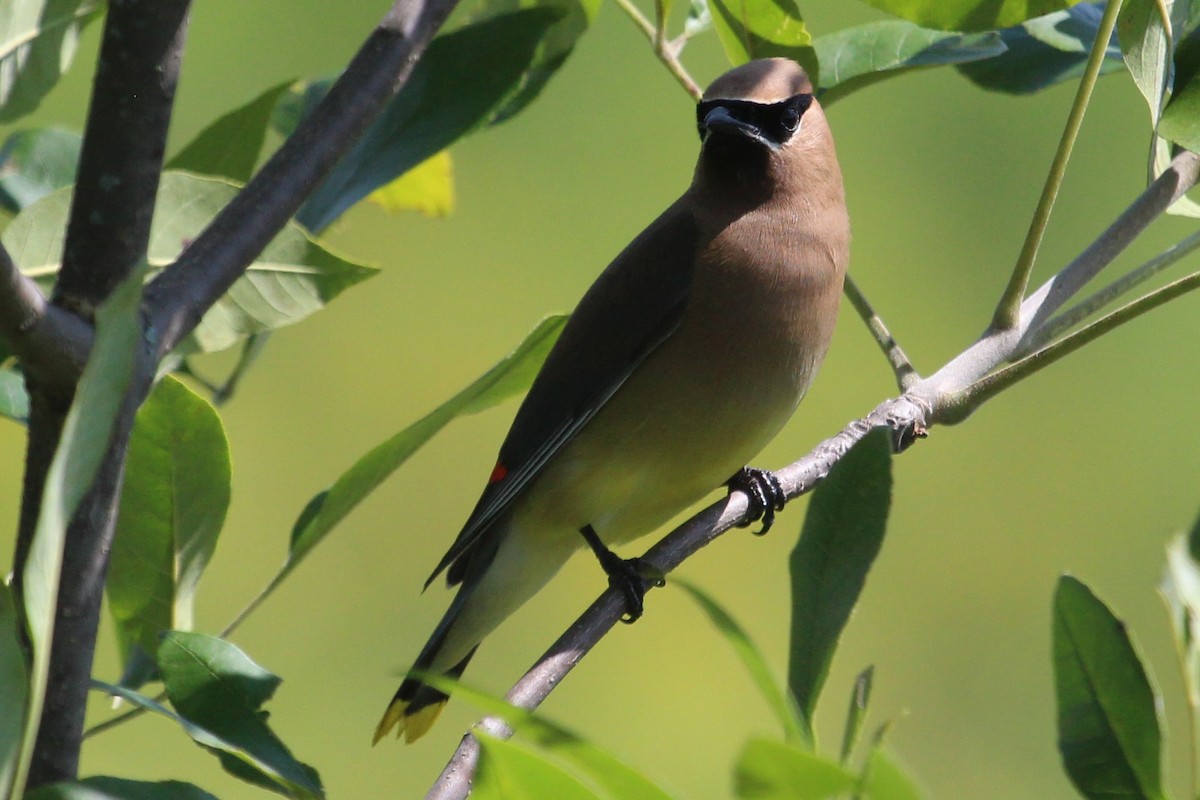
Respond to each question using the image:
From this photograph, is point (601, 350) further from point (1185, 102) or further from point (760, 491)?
point (1185, 102)

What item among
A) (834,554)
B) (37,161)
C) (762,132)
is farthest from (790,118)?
(834,554)

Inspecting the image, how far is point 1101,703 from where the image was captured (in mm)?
1047

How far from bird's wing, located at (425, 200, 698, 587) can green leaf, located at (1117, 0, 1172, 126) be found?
1216 millimetres

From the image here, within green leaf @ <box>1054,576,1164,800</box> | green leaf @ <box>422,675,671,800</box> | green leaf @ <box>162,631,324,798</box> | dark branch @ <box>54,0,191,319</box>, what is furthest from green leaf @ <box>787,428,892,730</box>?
dark branch @ <box>54,0,191,319</box>

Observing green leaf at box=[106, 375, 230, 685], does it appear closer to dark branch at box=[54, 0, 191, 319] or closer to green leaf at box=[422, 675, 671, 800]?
dark branch at box=[54, 0, 191, 319]

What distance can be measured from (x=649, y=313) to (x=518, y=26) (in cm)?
87

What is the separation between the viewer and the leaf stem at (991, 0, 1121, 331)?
1685 millimetres

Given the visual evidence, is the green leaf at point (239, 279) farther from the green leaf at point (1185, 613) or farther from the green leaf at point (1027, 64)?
the green leaf at point (1027, 64)

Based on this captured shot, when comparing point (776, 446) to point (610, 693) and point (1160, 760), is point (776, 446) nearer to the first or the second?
point (610, 693)

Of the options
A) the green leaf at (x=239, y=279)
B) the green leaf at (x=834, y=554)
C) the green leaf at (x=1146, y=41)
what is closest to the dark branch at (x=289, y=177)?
the green leaf at (x=239, y=279)

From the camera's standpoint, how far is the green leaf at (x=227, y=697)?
1312mm

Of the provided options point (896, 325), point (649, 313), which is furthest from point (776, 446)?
point (649, 313)

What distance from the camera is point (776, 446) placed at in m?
5.93

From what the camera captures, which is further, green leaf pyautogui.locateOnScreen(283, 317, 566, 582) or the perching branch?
the perching branch
